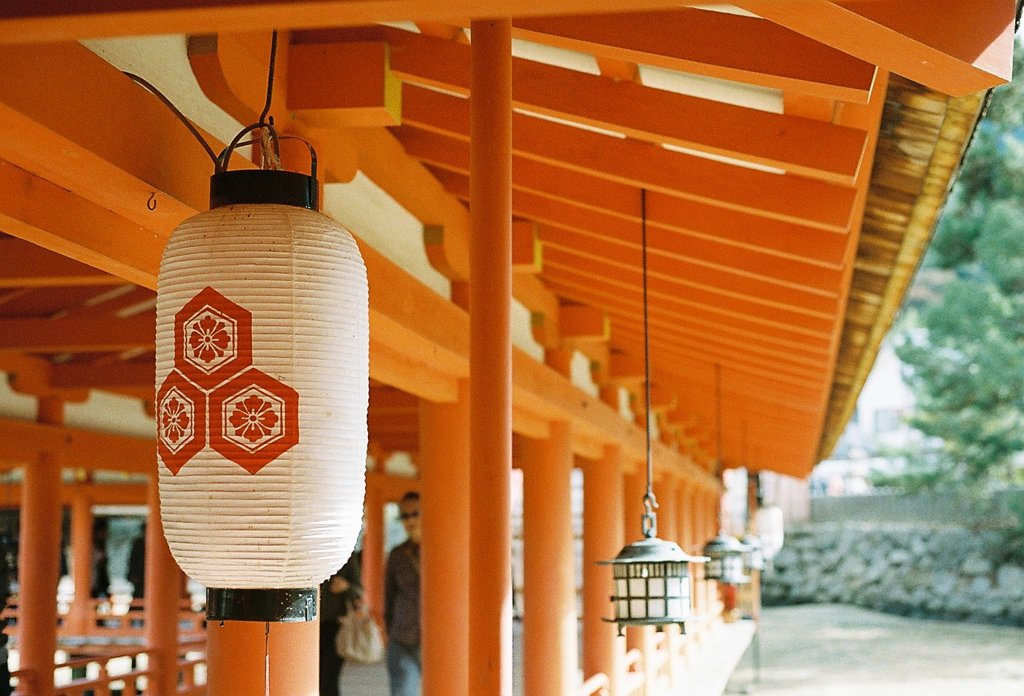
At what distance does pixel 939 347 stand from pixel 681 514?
8.56 m

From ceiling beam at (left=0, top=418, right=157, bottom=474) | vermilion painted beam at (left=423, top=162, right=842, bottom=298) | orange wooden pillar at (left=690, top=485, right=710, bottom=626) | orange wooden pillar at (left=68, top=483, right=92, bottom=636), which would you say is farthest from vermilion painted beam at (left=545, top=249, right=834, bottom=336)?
Answer: orange wooden pillar at (left=68, top=483, right=92, bottom=636)

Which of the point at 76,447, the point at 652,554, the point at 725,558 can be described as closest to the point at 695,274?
the point at 652,554

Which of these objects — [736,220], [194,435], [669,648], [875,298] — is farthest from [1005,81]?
[669,648]

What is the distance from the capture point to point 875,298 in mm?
5152

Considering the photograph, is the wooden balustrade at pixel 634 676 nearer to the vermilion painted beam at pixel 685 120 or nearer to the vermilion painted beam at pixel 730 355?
the vermilion painted beam at pixel 730 355

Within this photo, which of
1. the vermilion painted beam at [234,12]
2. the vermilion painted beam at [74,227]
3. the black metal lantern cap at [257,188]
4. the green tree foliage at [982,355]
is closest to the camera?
the vermilion painted beam at [234,12]

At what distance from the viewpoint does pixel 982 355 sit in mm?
19688

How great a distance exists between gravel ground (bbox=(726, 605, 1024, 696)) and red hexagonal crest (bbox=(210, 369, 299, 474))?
10.9 meters

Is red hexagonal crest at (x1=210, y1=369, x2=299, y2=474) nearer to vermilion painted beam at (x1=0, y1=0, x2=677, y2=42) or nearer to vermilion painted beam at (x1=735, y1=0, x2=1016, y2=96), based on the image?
vermilion painted beam at (x1=0, y1=0, x2=677, y2=42)

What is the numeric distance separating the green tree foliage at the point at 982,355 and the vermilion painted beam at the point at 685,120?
57.2 feet

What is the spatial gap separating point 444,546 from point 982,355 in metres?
16.8

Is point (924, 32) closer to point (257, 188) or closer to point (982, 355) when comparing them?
point (257, 188)

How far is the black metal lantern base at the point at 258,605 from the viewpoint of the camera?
219 cm

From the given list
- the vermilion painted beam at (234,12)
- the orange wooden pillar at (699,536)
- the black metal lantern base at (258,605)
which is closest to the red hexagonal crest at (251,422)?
the black metal lantern base at (258,605)
